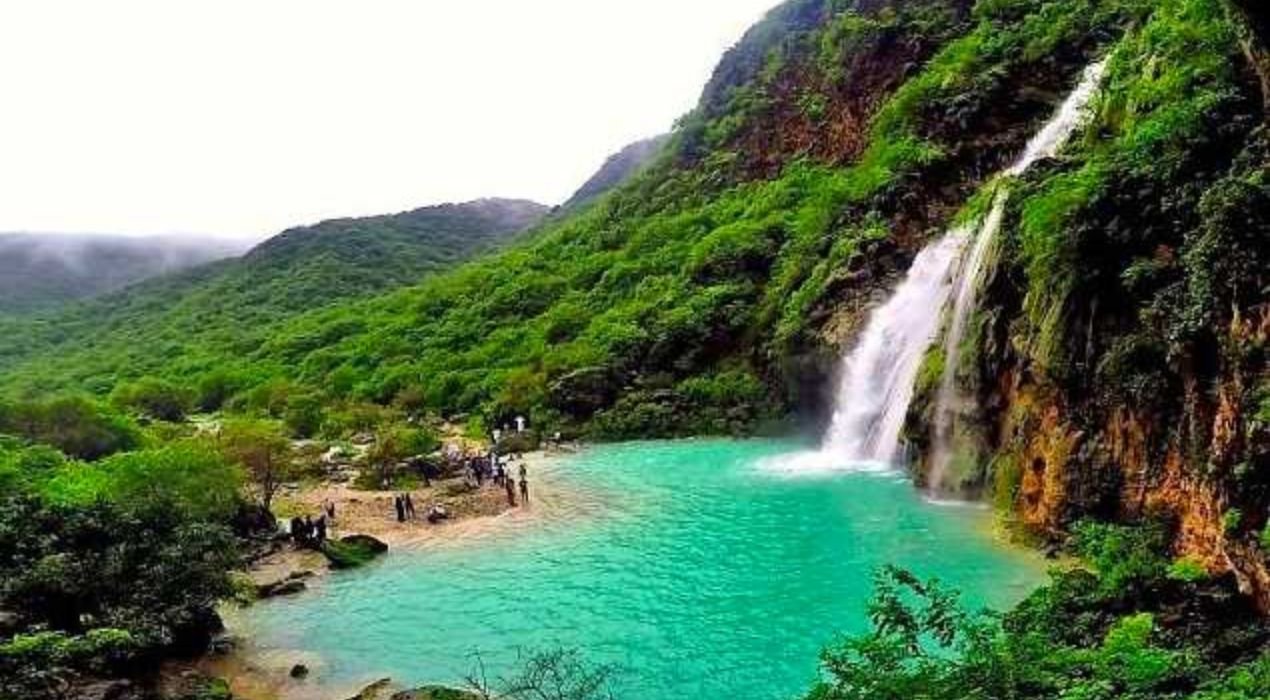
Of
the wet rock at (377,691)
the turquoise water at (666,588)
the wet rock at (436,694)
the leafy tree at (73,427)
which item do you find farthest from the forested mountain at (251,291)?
the wet rock at (436,694)

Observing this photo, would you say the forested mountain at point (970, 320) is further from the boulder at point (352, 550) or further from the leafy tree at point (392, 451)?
the boulder at point (352, 550)

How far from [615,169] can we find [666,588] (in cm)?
13395

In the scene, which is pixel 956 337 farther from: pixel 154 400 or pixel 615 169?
pixel 615 169

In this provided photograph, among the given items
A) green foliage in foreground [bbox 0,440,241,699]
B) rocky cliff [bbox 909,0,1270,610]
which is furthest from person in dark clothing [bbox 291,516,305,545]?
rocky cliff [bbox 909,0,1270,610]

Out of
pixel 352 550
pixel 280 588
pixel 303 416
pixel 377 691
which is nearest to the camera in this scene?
pixel 377 691

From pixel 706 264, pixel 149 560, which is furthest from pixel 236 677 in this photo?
pixel 706 264

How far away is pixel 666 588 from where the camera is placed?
22453 millimetres

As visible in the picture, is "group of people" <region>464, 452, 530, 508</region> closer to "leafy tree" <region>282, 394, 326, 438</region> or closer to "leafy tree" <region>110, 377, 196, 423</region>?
"leafy tree" <region>282, 394, 326, 438</region>

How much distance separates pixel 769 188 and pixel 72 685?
5748 centimetres

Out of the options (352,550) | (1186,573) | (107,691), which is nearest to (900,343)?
(352,550)

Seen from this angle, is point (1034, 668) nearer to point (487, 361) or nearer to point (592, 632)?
point (592, 632)

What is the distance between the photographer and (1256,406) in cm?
1480

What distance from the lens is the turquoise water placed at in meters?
18.5

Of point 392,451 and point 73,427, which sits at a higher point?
point 73,427
